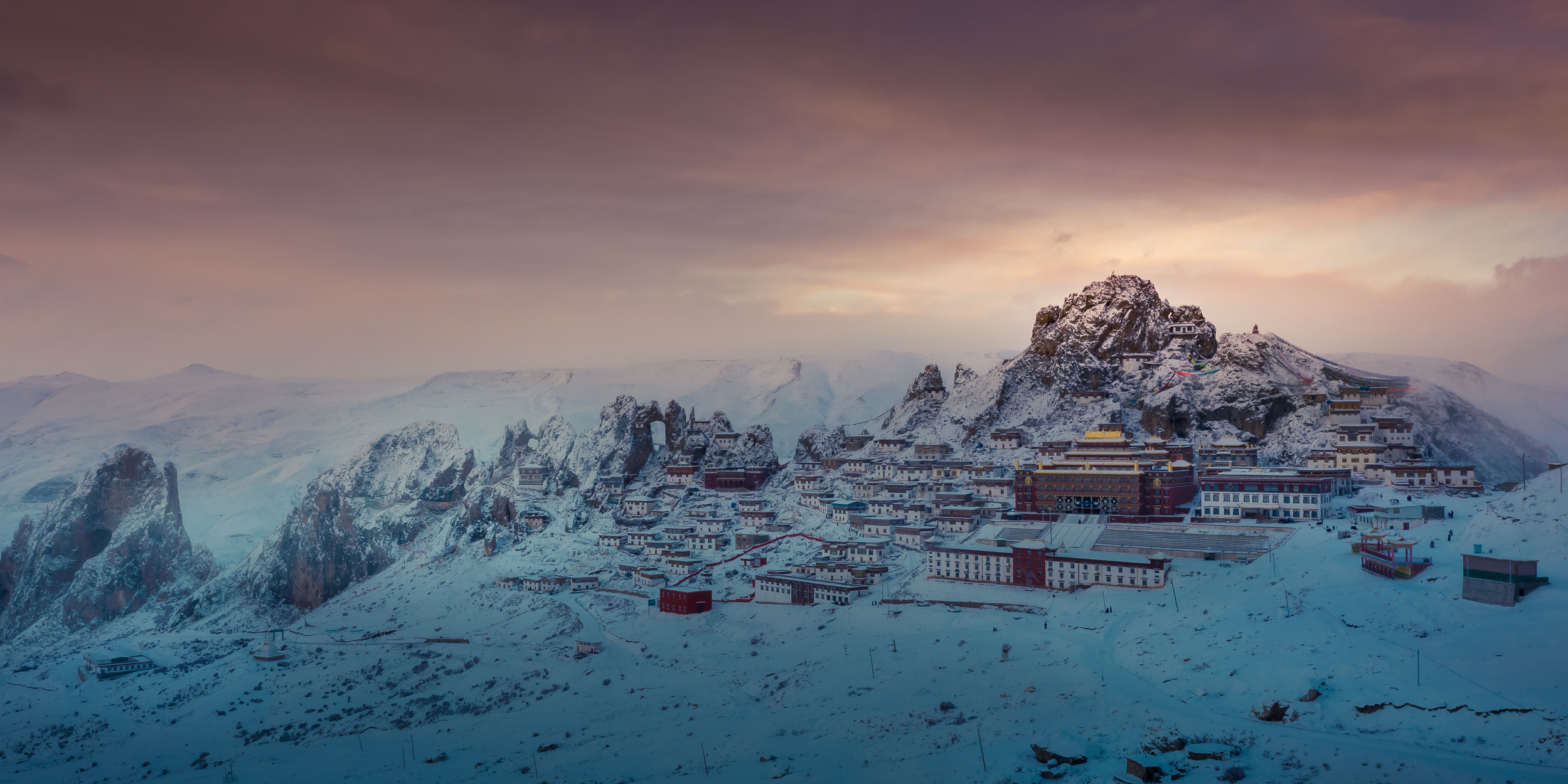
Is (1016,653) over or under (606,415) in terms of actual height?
under

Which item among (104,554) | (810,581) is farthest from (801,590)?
(104,554)

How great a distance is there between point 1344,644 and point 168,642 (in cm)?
10895

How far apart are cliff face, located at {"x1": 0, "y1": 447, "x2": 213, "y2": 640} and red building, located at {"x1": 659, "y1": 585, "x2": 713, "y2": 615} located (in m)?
72.9

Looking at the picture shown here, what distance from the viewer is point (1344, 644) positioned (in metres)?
52.8

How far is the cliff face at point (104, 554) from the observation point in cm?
11819

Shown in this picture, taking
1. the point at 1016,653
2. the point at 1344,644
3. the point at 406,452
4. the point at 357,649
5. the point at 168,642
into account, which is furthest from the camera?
the point at 406,452

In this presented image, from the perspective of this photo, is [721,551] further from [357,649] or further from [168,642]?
[168,642]

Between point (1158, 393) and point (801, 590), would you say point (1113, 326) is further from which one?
point (801, 590)

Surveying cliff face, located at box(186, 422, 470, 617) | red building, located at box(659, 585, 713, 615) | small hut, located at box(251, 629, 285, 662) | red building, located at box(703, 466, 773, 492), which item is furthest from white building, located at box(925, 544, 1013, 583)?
cliff face, located at box(186, 422, 470, 617)

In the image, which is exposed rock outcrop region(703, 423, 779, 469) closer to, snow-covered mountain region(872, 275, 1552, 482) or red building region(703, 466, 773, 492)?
red building region(703, 466, 773, 492)

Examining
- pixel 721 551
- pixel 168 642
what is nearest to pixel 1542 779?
pixel 721 551

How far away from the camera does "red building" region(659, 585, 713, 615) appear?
8625 cm

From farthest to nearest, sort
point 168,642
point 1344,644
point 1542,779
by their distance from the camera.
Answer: point 168,642 < point 1344,644 < point 1542,779

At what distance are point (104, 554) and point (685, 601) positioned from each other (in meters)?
84.7
